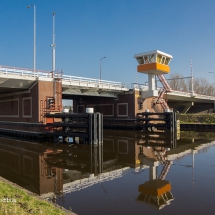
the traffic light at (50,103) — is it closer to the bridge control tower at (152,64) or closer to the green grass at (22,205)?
the bridge control tower at (152,64)

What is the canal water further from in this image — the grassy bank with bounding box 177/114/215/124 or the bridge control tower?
the grassy bank with bounding box 177/114/215/124

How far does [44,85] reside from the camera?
26.3 m

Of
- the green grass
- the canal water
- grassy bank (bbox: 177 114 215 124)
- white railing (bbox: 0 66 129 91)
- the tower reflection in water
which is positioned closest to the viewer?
the green grass

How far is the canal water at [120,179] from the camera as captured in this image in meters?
7.92

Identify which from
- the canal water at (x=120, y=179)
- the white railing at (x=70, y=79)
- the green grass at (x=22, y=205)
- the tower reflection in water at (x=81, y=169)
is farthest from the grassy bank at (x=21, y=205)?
the white railing at (x=70, y=79)

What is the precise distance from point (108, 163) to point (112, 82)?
2230 centimetres

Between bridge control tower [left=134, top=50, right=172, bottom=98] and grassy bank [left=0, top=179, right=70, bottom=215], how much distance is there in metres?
30.7

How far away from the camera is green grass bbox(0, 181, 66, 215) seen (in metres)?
5.82

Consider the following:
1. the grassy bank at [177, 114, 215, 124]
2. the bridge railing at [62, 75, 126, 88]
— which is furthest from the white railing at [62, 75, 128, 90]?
the grassy bank at [177, 114, 215, 124]

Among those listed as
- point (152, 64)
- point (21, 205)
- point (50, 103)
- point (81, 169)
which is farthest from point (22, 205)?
point (152, 64)

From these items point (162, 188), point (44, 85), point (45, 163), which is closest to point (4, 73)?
point (44, 85)

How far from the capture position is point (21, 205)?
6.41m

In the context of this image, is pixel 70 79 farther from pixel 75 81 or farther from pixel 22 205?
pixel 22 205

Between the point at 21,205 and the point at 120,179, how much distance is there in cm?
562
